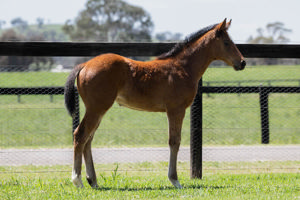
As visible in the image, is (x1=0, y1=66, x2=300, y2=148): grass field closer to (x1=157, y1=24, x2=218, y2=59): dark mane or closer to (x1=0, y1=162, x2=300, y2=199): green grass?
(x1=0, y1=162, x2=300, y2=199): green grass

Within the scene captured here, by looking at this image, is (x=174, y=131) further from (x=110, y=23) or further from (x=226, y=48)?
(x=110, y=23)

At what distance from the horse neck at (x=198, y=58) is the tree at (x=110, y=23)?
261 feet

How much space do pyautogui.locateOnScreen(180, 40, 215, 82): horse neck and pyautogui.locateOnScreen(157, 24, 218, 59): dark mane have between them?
0.36ft

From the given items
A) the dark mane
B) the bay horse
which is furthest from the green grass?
the dark mane

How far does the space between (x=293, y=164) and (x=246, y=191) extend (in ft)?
10.3

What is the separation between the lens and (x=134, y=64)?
5.82m

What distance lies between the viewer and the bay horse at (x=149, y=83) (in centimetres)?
550

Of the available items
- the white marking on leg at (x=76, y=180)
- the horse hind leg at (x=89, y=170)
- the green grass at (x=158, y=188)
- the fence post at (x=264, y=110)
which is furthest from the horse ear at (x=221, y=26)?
the fence post at (x=264, y=110)

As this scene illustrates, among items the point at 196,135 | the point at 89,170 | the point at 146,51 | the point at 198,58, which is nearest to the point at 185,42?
the point at 198,58

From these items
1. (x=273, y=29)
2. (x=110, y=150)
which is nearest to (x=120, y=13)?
(x=273, y=29)

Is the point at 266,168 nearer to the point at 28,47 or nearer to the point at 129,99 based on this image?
the point at 129,99

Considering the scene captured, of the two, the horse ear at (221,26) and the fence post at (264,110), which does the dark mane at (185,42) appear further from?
the fence post at (264,110)

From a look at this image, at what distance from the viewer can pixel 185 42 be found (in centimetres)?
625

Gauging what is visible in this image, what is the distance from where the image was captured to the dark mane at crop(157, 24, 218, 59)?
619 cm
